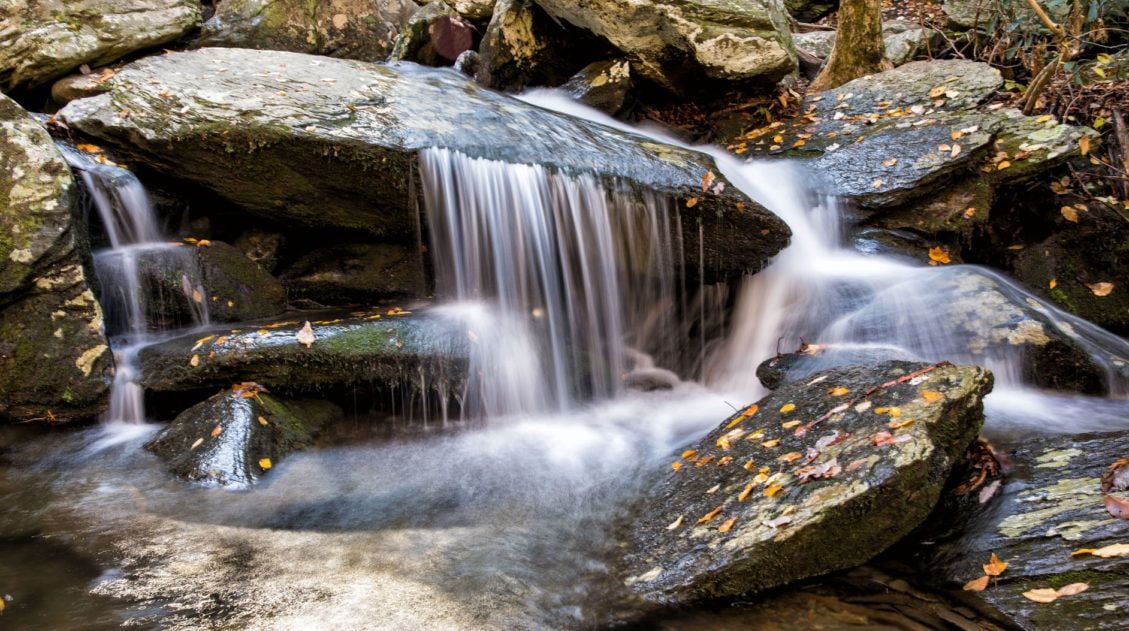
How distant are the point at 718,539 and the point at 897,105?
653 centimetres

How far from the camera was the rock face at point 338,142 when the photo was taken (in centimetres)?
548

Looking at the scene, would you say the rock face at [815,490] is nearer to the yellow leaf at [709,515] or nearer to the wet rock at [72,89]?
the yellow leaf at [709,515]

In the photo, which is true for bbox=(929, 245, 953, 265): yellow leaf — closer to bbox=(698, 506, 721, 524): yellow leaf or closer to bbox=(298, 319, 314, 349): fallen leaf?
bbox=(698, 506, 721, 524): yellow leaf

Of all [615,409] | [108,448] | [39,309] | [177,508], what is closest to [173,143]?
[39,309]

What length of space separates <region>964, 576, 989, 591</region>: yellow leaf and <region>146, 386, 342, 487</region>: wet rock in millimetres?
3891

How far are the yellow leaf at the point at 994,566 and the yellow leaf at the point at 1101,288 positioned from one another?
187 inches

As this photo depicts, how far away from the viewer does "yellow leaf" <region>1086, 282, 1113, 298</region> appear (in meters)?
6.18

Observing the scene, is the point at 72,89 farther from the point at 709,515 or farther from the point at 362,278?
the point at 709,515

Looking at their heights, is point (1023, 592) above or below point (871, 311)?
below

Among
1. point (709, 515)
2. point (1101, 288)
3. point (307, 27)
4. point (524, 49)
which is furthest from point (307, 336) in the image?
point (1101, 288)

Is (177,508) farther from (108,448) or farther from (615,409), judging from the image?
(615,409)

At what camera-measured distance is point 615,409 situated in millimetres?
5703

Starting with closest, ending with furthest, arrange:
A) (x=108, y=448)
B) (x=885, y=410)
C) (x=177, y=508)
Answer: (x=885, y=410)
(x=177, y=508)
(x=108, y=448)

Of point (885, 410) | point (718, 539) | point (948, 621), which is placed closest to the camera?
point (948, 621)
